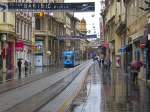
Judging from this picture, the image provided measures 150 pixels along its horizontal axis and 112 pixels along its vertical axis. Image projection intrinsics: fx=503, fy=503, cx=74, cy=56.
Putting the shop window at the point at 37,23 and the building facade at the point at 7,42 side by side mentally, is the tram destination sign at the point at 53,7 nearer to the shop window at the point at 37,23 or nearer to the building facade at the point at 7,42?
the building facade at the point at 7,42

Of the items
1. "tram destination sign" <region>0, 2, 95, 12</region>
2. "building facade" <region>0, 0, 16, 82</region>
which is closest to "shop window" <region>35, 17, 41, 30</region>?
"building facade" <region>0, 0, 16, 82</region>

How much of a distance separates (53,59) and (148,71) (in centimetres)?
8780

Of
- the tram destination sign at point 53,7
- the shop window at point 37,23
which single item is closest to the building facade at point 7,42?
the tram destination sign at point 53,7

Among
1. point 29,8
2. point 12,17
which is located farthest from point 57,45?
point 29,8

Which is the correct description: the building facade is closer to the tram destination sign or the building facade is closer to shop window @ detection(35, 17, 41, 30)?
the tram destination sign

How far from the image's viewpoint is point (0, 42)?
207 feet

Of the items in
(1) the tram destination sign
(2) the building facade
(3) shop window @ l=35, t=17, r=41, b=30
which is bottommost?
(2) the building facade

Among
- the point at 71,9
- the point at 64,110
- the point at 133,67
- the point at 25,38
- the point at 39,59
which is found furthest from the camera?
the point at 39,59

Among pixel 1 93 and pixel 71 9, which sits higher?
pixel 71 9

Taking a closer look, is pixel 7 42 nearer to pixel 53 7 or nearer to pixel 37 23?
pixel 53 7

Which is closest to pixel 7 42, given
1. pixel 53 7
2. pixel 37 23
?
pixel 53 7

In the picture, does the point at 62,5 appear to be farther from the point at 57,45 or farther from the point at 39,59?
the point at 57,45

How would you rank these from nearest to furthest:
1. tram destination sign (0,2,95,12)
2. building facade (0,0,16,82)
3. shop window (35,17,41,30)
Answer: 1. tram destination sign (0,2,95,12)
2. building facade (0,0,16,82)
3. shop window (35,17,41,30)

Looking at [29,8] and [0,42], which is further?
[0,42]
